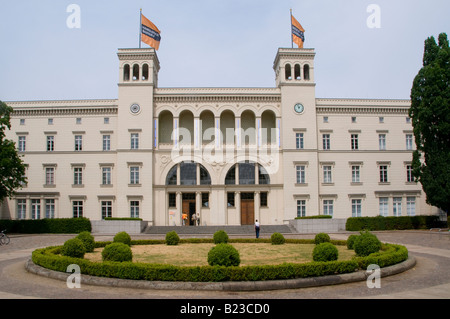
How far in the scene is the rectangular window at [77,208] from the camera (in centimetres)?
4400

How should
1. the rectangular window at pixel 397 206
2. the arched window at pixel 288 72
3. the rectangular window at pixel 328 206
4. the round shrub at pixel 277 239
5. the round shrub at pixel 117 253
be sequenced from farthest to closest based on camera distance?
the arched window at pixel 288 72 < the rectangular window at pixel 397 206 < the rectangular window at pixel 328 206 < the round shrub at pixel 277 239 < the round shrub at pixel 117 253

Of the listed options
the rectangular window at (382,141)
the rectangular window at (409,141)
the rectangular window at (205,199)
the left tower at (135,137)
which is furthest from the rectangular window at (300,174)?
the left tower at (135,137)

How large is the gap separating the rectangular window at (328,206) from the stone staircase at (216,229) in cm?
511

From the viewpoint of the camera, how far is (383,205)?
148ft

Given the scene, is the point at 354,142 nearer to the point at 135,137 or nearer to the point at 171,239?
the point at 135,137

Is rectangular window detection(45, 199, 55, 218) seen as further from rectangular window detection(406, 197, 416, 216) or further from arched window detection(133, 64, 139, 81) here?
rectangular window detection(406, 197, 416, 216)

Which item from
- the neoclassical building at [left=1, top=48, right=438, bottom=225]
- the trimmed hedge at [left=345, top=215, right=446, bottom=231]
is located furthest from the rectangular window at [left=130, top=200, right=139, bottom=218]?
the trimmed hedge at [left=345, top=215, right=446, bottom=231]

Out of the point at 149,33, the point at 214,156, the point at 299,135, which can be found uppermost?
the point at 149,33

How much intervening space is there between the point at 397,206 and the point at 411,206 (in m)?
1.59

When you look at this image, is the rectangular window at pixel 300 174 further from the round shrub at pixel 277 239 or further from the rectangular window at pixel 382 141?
the round shrub at pixel 277 239

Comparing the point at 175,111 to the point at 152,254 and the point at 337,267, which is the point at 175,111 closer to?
the point at 152,254

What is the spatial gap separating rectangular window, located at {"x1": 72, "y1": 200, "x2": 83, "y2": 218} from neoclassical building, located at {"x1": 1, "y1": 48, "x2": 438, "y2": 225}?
108 mm

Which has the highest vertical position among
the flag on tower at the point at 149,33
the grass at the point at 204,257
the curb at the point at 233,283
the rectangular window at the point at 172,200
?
the flag on tower at the point at 149,33

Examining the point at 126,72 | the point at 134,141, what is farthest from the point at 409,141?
the point at 126,72
